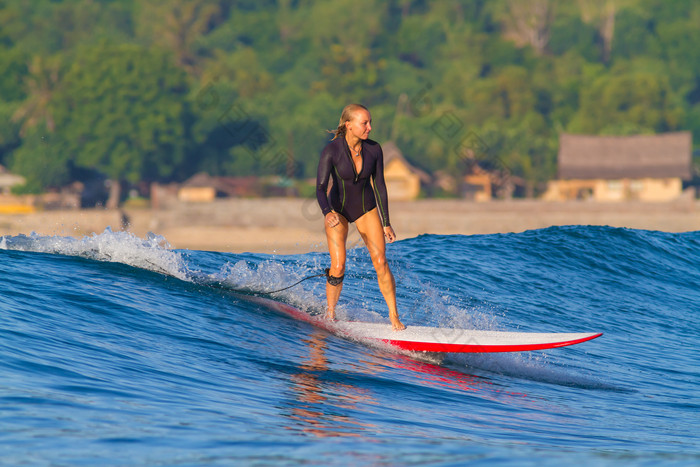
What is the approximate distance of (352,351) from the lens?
8086mm

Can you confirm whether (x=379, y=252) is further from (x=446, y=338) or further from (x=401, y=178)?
(x=401, y=178)

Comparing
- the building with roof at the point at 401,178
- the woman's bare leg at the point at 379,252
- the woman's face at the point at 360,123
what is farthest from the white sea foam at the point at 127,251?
the building with roof at the point at 401,178

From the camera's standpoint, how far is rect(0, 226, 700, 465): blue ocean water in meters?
5.33

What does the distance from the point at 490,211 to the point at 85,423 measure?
2000 inches

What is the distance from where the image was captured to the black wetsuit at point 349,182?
7.97m

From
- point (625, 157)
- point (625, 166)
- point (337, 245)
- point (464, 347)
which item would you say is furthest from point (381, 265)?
point (625, 157)

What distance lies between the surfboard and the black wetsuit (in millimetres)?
1091

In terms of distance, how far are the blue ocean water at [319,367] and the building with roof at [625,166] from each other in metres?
57.0

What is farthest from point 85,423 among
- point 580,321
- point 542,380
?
point 580,321

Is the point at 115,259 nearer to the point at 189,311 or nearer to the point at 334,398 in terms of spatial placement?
the point at 189,311

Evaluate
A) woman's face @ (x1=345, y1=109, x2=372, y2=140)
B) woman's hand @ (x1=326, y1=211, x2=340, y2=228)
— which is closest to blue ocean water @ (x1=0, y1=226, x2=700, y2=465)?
woman's hand @ (x1=326, y1=211, x2=340, y2=228)

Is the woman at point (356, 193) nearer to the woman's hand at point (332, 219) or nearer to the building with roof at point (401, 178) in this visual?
the woman's hand at point (332, 219)

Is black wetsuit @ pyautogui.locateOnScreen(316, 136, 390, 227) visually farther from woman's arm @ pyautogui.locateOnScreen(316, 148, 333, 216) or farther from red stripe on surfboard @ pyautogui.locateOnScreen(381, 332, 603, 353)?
red stripe on surfboard @ pyautogui.locateOnScreen(381, 332, 603, 353)

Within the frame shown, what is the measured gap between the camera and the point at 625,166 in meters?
67.8
